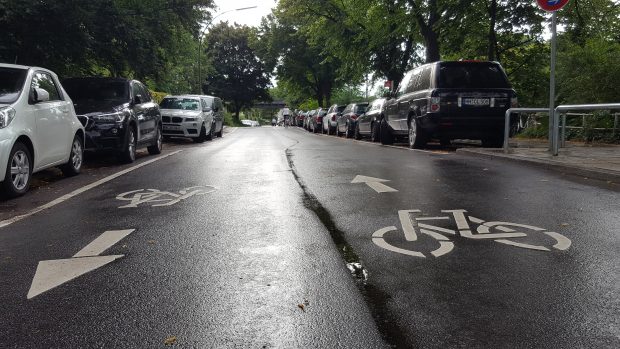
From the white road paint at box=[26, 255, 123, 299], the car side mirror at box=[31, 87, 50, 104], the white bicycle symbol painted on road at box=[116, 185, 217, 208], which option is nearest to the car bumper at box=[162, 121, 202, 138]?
the car side mirror at box=[31, 87, 50, 104]

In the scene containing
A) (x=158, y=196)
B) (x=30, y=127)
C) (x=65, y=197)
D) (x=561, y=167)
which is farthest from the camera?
(x=561, y=167)

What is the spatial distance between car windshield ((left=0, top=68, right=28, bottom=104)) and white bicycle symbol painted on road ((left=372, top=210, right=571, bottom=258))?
17.6 ft

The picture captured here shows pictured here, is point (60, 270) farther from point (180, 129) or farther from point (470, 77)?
point (180, 129)

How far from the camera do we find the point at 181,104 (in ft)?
67.8

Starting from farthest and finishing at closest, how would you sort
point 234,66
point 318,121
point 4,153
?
point 234,66 < point 318,121 < point 4,153

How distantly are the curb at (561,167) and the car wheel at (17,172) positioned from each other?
311 inches

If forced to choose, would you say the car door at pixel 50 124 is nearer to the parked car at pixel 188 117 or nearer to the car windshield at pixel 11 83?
the car windshield at pixel 11 83

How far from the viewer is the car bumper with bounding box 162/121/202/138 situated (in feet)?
63.7

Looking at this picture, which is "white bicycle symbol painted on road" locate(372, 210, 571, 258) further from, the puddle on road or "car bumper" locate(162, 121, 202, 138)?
"car bumper" locate(162, 121, 202, 138)

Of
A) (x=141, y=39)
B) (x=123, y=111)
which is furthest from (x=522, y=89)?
(x=123, y=111)

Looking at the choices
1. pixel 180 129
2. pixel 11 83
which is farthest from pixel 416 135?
pixel 180 129

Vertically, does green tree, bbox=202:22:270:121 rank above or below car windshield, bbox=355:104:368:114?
above

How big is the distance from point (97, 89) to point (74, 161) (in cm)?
300

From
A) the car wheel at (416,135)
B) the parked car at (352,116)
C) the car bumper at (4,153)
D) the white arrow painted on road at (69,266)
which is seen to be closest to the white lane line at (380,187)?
the white arrow painted on road at (69,266)
